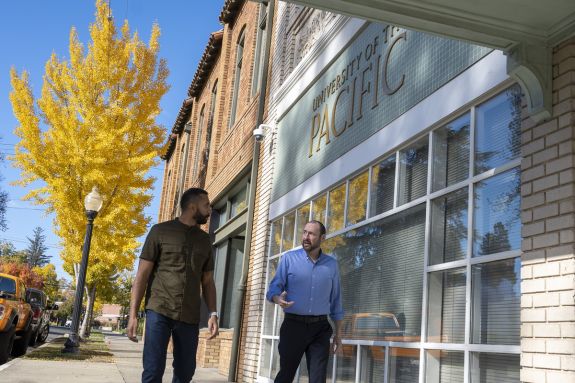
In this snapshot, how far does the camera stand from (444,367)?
4668 millimetres

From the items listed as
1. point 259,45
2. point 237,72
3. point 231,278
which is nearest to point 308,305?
point 231,278

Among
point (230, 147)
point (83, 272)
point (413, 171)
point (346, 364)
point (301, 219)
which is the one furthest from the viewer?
point (230, 147)

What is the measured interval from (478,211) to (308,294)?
151 cm

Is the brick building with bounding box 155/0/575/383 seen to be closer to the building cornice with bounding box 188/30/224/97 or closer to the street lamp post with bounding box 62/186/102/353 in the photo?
the street lamp post with bounding box 62/186/102/353

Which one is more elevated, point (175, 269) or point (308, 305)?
point (175, 269)

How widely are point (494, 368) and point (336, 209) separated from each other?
3.68 m

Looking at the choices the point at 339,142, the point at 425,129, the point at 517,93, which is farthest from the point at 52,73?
the point at 517,93

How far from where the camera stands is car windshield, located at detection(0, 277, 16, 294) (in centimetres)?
1359

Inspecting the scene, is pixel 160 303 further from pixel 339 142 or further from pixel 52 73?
pixel 52 73

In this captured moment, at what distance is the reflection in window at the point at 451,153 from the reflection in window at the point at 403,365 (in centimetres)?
136

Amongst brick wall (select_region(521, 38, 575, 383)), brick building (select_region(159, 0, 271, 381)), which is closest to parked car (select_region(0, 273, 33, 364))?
brick building (select_region(159, 0, 271, 381))

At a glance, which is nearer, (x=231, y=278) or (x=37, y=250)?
(x=231, y=278)

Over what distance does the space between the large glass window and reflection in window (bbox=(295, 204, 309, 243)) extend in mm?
1768

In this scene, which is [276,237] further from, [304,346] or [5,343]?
[5,343]
